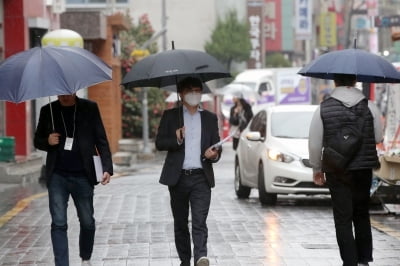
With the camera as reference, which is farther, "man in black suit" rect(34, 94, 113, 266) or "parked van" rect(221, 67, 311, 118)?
"parked van" rect(221, 67, 311, 118)

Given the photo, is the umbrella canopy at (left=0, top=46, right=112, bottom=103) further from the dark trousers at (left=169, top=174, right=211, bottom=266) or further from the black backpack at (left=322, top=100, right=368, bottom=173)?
the black backpack at (left=322, top=100, right=368, bottom=173)

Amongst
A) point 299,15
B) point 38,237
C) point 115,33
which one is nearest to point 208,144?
point 38,237

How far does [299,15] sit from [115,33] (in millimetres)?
42634

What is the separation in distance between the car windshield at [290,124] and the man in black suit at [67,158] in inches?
345

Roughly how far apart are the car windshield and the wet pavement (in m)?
1.06

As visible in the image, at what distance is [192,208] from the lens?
1073cm

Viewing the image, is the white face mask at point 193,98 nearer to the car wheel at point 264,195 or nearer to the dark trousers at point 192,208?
the dark trousers at point 192,208

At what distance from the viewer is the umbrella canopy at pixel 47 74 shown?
9602mm

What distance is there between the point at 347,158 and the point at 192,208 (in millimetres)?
1496

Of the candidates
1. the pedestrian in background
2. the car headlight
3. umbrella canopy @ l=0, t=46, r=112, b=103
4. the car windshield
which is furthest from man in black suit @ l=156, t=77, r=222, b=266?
the pedestrian in background

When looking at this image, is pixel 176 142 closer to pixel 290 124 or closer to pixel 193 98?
pixel 193 98

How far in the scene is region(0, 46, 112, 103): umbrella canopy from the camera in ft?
31.5

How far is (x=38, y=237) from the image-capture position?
14070 millimetres

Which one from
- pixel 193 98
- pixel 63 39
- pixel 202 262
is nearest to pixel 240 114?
pixel 63 39
